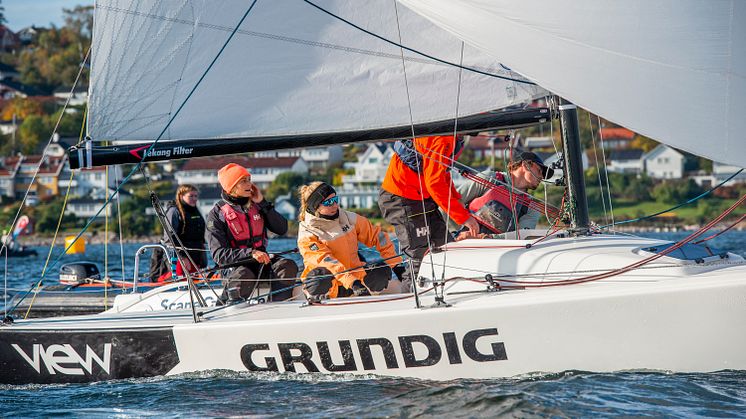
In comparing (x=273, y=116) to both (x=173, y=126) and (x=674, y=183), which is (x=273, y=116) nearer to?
(x=173, y=126)

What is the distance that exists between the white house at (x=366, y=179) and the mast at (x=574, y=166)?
49703mm

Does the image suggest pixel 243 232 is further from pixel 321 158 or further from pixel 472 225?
pixel 321 158

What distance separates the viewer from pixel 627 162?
2790 inches

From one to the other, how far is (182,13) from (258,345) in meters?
2.23

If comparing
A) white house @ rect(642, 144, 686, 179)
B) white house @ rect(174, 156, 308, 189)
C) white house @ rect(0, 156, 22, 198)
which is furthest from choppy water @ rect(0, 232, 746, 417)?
white house @ rect(0, 156, 22, 198)

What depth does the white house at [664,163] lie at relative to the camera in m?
67.0

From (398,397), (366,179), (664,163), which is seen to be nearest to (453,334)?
(398,397)

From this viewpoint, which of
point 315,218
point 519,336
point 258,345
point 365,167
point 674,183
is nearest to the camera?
point 519,336

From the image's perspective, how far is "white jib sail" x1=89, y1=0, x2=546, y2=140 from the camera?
649 centimetres

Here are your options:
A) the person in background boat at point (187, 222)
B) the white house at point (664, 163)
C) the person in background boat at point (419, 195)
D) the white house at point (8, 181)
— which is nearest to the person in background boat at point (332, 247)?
the person in background boat at point (419, 195)

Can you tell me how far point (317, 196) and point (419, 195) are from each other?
0.79m

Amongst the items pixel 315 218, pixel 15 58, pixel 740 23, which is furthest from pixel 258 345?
pixel 15 58

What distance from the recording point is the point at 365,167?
2672 inches

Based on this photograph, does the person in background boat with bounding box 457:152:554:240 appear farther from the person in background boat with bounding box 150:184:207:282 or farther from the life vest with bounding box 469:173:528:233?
the person in background boat with bounding box 150:184:207:282
